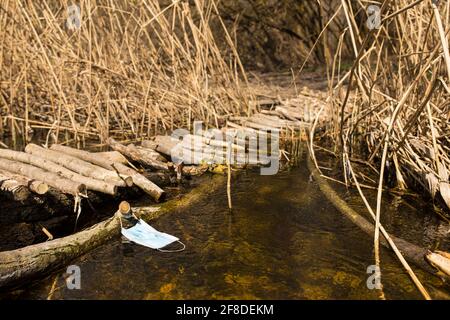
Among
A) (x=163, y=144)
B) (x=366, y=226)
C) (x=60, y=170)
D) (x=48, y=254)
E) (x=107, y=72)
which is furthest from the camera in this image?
(x=107, y=72)

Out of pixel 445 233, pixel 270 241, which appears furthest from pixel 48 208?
pixel 445 233

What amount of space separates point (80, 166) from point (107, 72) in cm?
199

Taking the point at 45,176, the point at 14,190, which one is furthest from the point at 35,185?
the point at 45,176

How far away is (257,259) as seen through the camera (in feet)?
8.72

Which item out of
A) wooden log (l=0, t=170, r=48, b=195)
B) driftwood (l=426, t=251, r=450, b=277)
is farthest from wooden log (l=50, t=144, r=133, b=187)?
driftwood (l=426, t=251, r=450, b=277)

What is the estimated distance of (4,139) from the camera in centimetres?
590

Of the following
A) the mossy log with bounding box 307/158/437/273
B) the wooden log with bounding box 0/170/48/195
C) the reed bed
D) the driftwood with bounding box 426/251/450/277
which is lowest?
the mossy log with bounding box 307/158/437/273

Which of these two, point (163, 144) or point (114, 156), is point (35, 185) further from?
point (163, 144)

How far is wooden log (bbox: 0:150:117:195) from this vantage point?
341 cm

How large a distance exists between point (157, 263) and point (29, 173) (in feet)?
4.97

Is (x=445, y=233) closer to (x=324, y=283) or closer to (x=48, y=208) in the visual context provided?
(x=324, y=283)

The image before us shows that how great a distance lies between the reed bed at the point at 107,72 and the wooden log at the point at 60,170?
1.11 m

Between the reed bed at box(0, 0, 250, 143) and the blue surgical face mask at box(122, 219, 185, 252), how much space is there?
236cm

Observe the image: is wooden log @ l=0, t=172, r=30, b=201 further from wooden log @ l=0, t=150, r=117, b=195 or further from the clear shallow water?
the clear shallow water
